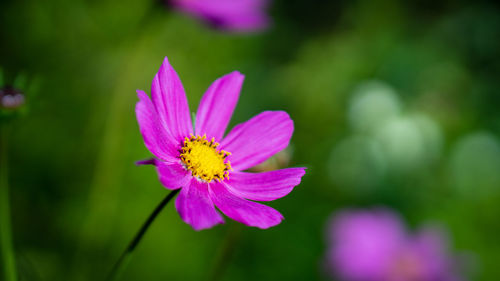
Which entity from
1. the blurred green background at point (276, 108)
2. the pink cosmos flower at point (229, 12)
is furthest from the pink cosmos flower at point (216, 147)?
the pink cosmos flower at point (229, 12)

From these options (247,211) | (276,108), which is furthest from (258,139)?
(276,108)

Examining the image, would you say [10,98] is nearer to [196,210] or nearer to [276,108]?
[196,210]

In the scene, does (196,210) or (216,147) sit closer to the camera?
(196,210)

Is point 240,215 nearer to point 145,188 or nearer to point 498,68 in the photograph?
point 145,188

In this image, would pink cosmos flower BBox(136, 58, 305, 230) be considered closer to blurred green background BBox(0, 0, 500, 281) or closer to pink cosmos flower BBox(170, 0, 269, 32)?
blurred green background BBox(0, 0, 500, 281)

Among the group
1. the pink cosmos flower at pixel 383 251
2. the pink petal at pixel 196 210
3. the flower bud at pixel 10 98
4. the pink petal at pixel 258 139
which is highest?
the pink cosmos flower at pixel 383 251

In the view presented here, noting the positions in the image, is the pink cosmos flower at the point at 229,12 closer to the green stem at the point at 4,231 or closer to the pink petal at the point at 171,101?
the pink petal at the point at 171,101

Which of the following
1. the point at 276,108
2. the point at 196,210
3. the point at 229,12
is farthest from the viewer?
the point at 276,108

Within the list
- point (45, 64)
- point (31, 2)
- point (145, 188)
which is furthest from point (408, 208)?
point (31, 2)
